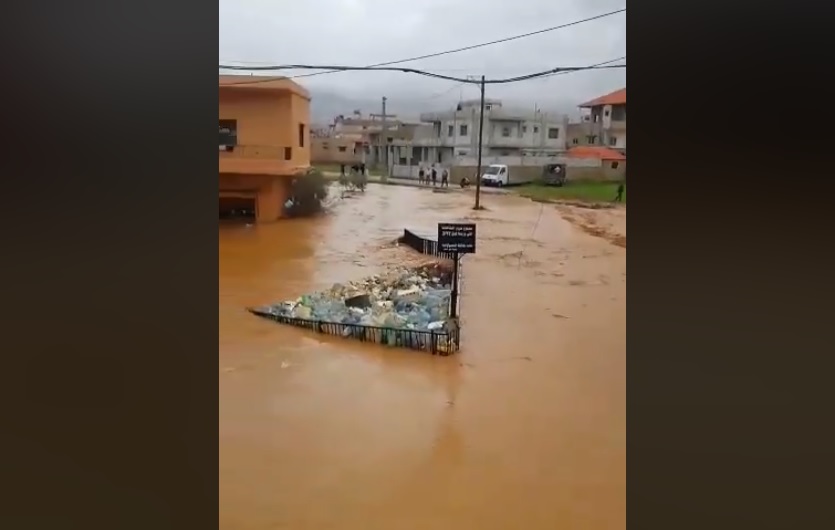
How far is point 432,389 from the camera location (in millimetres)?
1837

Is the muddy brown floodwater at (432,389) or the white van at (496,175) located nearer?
the muddy brown floodwater at (432,389)

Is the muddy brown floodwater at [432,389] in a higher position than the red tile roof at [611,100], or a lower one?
lower

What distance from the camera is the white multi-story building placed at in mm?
1869

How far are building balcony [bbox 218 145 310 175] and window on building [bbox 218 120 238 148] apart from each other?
0.06 ft

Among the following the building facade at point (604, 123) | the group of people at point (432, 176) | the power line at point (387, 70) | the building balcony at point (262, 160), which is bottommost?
the group of people at point (432, 176)

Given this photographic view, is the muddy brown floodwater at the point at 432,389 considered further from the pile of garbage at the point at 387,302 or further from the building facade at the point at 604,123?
the building facade at the point at 604,123

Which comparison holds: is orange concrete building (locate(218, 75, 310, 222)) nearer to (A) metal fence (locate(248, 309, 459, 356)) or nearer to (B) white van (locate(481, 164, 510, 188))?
(A) metal fence (locate(248, 309, 459, 356))

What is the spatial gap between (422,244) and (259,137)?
51cm

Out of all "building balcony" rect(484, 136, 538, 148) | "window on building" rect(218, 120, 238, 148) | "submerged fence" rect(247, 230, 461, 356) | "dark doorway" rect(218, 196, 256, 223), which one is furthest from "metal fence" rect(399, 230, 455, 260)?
"window on building" rect(218, 120, 238, 148)

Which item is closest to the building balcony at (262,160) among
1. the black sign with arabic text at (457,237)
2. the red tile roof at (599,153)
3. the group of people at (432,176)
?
the group of people at (432,176)

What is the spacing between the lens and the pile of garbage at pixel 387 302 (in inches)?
73.6

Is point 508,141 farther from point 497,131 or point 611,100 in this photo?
point 611,100
